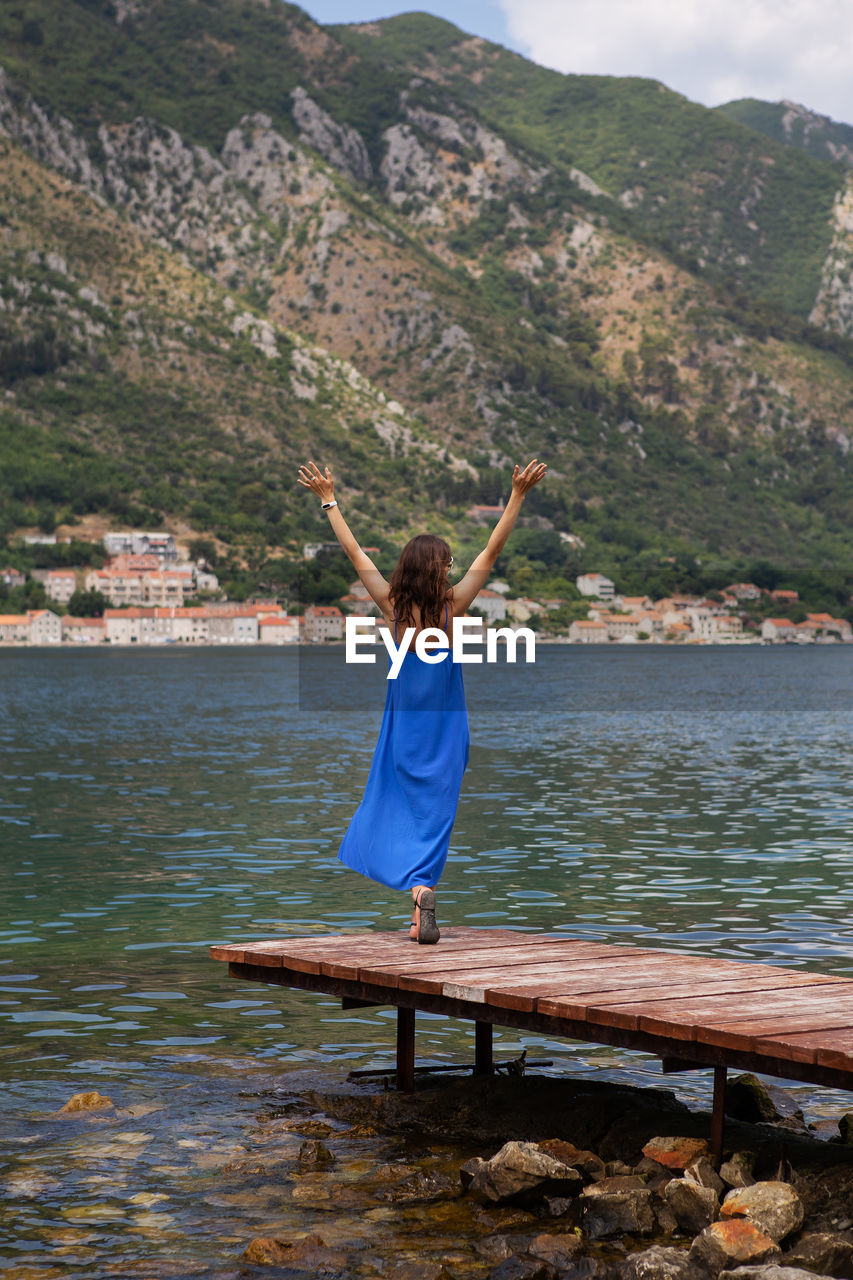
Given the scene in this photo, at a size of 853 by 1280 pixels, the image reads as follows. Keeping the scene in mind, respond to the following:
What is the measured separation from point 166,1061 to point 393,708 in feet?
11.9

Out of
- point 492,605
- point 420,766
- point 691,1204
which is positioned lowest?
point 691,1204

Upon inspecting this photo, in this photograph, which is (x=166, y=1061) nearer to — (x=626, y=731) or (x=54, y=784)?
(x=54, y=784)

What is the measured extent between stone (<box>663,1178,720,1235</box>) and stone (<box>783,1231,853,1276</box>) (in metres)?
0.58

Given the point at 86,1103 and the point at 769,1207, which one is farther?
the point at 86,1103

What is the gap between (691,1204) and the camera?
7.49m

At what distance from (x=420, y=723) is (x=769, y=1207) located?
358 cm

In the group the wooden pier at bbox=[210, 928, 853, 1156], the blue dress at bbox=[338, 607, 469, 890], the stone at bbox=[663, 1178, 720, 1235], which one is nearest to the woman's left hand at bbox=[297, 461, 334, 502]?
the blue dress at bbox=[338, 607, 469, 890]

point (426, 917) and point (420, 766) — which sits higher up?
point (420, 766)

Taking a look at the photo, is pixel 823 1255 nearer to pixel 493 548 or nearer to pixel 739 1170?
pixel 739 1170

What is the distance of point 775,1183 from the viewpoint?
7375mm

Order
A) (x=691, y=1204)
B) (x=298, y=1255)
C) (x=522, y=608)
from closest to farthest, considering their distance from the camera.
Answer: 1. (x=298, y=1255)
2. (x=691, y=1204)
3. (x=522, y=608)

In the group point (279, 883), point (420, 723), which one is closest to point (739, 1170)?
point (420, 723)

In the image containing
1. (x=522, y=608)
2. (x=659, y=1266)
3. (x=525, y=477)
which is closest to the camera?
(x=659, y=1266)

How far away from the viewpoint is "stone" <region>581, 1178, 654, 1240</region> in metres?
7.46
